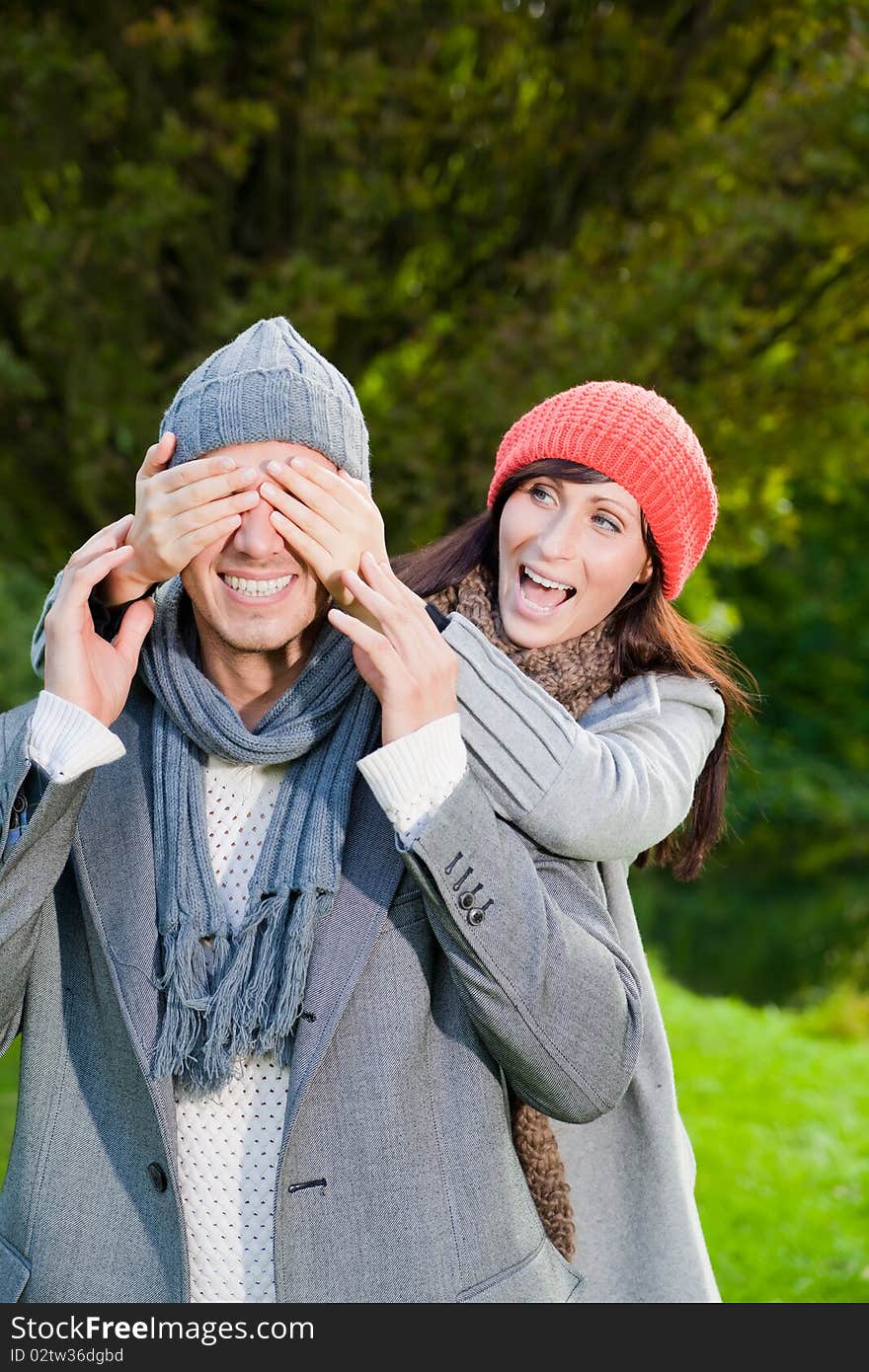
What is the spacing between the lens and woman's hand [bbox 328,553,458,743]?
2027mm

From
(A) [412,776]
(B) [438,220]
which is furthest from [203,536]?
(B) [438,220]

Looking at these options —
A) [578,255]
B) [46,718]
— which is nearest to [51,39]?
[578,255]

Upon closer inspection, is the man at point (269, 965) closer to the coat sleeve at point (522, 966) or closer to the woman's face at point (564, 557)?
the coat sleeve at point (522, 966)

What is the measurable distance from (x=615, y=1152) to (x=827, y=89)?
16.1 ft

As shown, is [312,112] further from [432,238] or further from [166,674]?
[166,674]

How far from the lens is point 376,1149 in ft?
6.92

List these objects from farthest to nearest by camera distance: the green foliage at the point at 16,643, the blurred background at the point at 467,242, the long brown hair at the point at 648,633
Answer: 1. the green foliage at the point at 16,643
2. the blurred background at the point at 467,242
3. the long brown hair at the point at 648,633

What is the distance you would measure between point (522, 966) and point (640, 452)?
3.77 feet

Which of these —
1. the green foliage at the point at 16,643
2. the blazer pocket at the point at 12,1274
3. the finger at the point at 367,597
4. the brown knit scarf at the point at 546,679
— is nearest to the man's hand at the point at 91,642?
the finger at the point at 367,597

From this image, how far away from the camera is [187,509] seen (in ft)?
7.07

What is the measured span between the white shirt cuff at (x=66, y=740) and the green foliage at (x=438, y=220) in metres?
4.56

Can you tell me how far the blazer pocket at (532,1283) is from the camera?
2117 mm

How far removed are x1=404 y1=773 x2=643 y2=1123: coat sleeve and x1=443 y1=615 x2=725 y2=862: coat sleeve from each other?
82mm

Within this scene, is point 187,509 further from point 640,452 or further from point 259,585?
point 640,452
